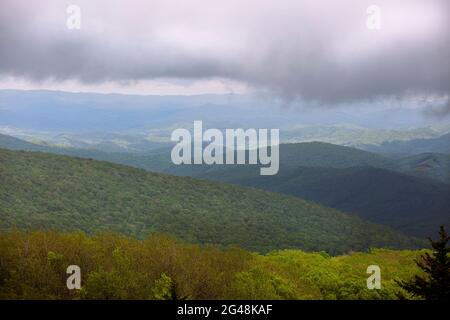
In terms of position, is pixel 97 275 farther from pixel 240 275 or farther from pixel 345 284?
pixel 345 284

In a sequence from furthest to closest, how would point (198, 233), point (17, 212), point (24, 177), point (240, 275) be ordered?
point (24, 177)
point (198, 233)
point (17, 212)
point (240, 275)

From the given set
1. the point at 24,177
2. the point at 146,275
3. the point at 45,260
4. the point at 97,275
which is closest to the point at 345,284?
the point at 146,275

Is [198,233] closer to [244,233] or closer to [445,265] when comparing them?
[244,233]

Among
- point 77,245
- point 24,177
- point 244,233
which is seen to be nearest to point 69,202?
point 24,177

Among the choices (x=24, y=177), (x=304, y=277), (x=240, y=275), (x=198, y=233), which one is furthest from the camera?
(x=24, y=177)

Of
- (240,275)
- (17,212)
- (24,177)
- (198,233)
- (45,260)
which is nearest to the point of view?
(45,260)

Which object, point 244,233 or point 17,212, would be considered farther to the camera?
point 244,233

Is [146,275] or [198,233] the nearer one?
[146,275]
